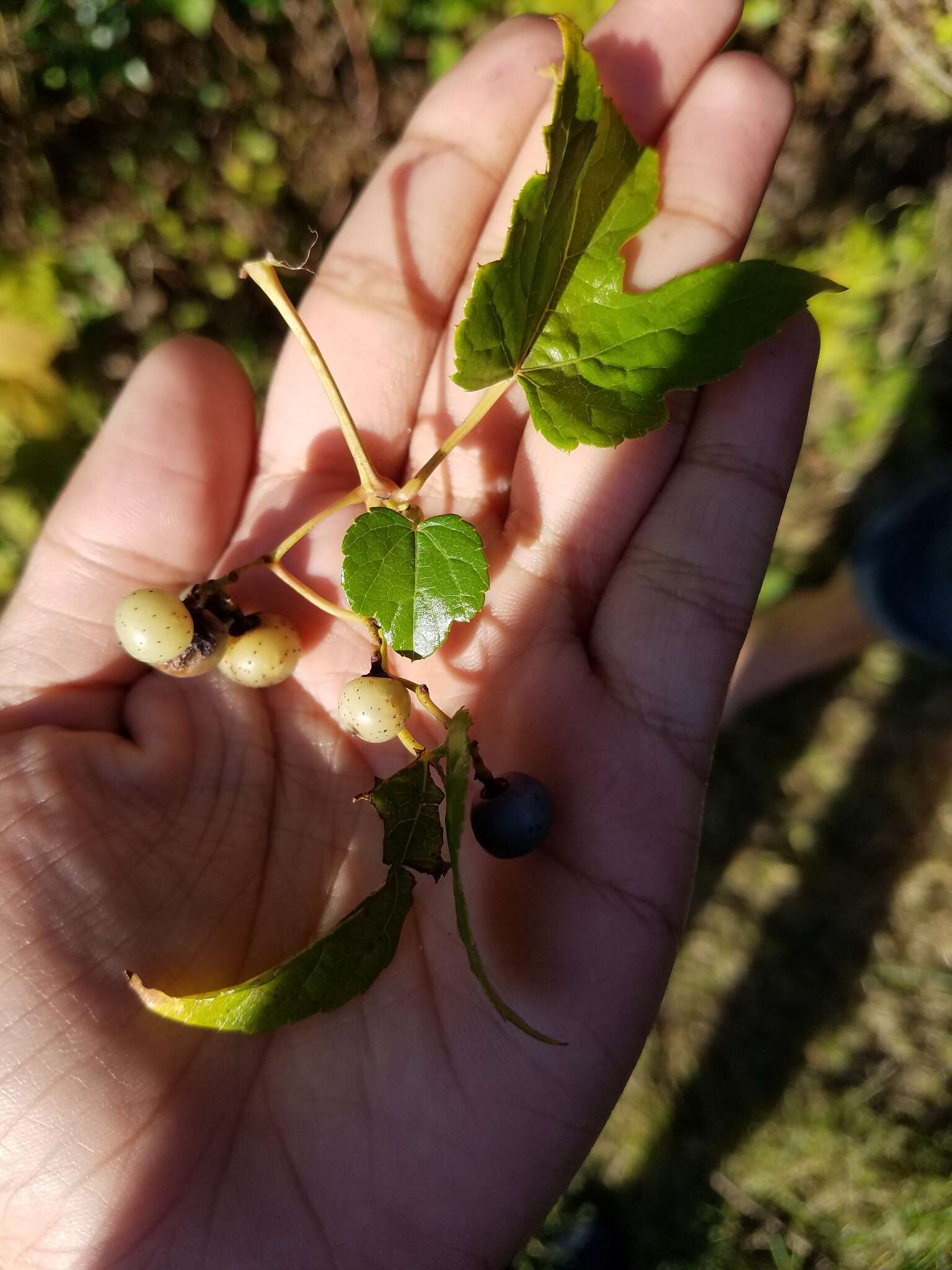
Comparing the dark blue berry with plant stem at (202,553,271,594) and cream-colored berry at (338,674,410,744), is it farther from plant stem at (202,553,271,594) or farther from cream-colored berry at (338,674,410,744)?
plant stem at (202,553,271,594)

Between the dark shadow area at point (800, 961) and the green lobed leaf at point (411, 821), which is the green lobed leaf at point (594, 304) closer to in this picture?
the green lobed leaf at point (411, 821)

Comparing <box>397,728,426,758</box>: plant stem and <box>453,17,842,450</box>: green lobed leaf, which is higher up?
<box>453,17,842,450</box>: green lobed leaf

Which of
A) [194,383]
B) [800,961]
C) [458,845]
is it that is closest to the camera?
[458,845]

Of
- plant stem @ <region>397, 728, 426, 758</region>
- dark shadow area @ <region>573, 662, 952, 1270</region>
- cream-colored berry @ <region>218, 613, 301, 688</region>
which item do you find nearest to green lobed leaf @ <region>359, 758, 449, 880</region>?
plant stem @ <region>397, 728, 426, 758</region>

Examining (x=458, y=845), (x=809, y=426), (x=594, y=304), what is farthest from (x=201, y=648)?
(x=809, y=426)

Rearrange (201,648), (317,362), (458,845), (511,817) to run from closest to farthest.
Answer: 1. (458,845)
2. (511,817)
3. (317,362)
4. (201,648)

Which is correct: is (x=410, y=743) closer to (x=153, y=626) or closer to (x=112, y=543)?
(x=153, y=626)

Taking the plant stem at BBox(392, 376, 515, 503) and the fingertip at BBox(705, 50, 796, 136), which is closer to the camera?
the plant stem at BBox(392, 376, 515, 503)
